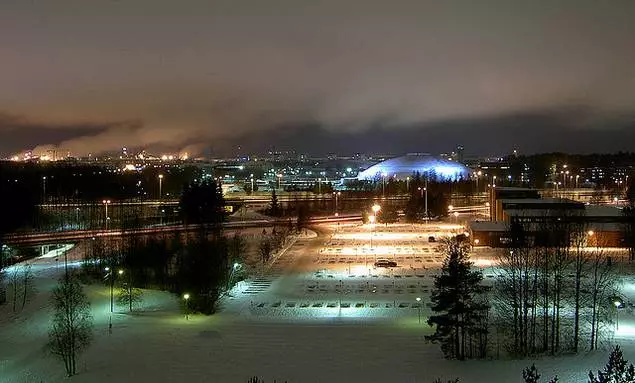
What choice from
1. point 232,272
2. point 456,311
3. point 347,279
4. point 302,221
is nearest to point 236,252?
point 232,272

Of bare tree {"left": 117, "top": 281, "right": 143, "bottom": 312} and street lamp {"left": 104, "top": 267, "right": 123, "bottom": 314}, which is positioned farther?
bare tree {"left": 117, "top": 281, "right": 143, "bottom": 312}

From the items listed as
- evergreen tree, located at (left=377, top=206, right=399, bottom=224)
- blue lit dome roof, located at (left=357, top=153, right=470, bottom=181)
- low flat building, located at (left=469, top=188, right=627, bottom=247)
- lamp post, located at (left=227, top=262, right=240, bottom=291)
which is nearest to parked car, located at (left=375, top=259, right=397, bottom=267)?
low flat building, located at (left=469, top=188, right=627, bottom=247)

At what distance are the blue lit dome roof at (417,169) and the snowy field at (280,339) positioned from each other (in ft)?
186

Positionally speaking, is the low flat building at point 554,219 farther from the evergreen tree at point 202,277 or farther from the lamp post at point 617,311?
the evergreen tree at point 202,277

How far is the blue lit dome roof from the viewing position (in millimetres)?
76938

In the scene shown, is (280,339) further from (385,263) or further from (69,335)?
(385,263)

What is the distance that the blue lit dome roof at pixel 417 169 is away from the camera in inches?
3029

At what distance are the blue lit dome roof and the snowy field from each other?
186ft

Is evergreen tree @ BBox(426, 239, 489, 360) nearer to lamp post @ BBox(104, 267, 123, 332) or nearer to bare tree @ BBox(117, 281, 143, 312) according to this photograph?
lamp post @ BBox(104, 267, 123, 332)

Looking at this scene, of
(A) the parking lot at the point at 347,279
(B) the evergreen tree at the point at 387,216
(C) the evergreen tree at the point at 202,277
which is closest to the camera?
(C) the evergreen tree at the point at 202,277

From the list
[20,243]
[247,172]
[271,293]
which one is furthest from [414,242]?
[247,172]

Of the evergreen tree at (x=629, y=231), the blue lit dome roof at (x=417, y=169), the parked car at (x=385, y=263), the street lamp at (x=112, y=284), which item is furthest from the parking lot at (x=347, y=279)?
the blue lit dome roof at (x=417, y=169)

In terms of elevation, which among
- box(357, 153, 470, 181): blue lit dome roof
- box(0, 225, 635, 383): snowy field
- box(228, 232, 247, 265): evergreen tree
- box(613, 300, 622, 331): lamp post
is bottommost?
box(0, 225, 635, 383): snowy field

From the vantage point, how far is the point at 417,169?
264ft
